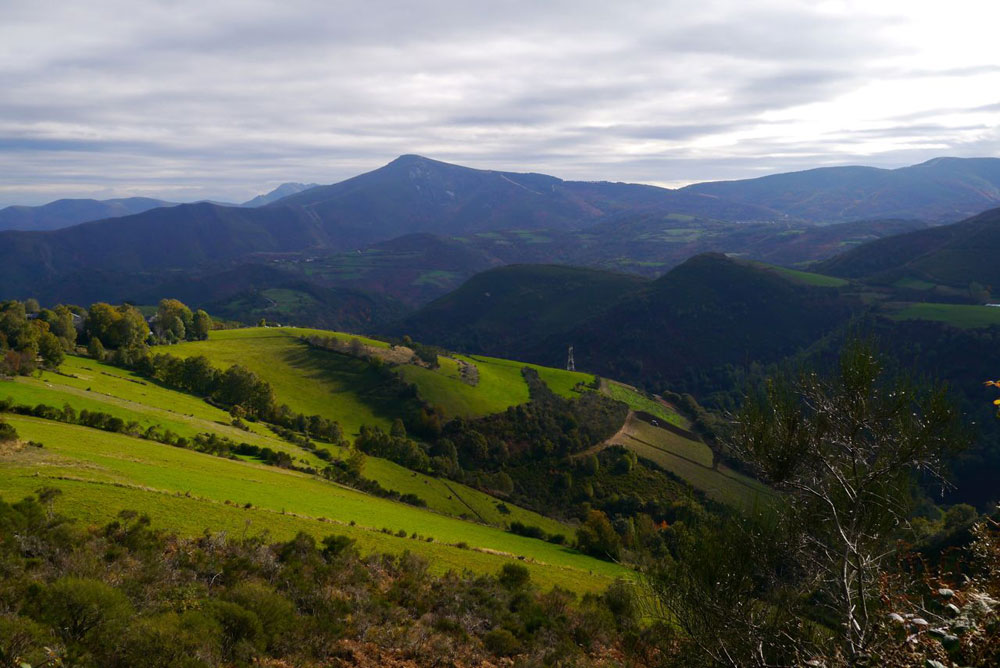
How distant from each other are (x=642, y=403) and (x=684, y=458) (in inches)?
977

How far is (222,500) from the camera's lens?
1101 inches

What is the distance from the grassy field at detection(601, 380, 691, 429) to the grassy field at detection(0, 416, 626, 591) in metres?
71.9

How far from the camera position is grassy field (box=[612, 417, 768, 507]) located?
8125 centimetres

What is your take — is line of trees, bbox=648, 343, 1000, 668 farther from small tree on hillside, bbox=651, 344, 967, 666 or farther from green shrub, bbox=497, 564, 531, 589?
green shrub, bbox=497, 564, 531, 589

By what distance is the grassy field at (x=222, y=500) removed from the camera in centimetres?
2350

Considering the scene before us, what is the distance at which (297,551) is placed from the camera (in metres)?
21.4

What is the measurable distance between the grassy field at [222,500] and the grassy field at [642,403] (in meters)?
71.9

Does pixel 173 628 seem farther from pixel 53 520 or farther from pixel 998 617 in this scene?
pixel 998 617

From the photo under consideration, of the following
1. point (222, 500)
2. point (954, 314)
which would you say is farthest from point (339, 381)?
point (954, 314)

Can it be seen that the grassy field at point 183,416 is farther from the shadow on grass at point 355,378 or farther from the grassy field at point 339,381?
the shadow on grass at point 355,378

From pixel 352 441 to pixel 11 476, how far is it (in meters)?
50.7

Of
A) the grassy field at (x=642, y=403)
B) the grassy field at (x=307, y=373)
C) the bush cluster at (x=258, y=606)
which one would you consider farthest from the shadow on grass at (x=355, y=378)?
the bush cluster at (x=258, y=606)

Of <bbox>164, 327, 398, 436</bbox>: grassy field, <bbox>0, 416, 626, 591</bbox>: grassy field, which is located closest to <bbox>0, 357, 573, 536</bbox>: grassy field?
<bbox>0, 416, 626, 591</bbox>: grassy field

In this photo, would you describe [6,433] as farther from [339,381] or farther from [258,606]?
[339,381]
